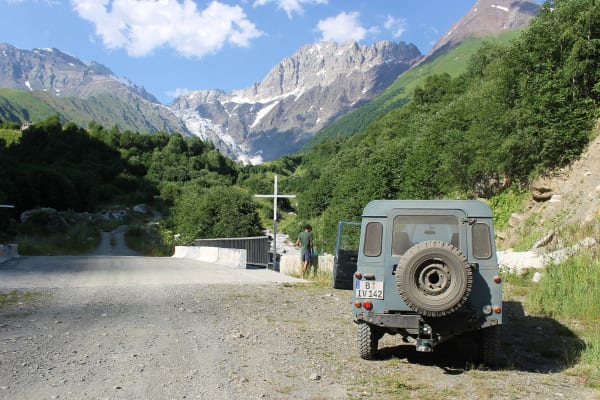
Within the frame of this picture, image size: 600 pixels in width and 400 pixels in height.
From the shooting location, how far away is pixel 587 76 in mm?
26656

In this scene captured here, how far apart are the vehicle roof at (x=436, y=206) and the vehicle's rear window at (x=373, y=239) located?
0.53 ft

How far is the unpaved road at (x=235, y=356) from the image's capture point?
5906 millimetres

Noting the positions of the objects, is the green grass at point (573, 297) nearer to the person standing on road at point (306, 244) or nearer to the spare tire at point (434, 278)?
Answer: the spare tire at point (434, 278)

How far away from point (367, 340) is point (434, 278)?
138cm

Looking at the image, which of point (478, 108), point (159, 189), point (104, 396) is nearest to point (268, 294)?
point (104, 396)

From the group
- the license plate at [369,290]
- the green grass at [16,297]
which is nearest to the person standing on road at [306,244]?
the green grass at [16,297]

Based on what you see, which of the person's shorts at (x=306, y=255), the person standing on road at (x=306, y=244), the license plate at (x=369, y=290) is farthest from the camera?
the person's shorts at (x=306, y=255)

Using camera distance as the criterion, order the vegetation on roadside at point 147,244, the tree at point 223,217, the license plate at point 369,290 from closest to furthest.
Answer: the license plate at point 369,290 < the vegetation on roadside at point 147,244 < the tree at point 223,217

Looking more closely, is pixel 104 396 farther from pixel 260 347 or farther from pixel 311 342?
pixel 311 342

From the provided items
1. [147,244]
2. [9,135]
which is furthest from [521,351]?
[9,135]

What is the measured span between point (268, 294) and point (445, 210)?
8.19 metres

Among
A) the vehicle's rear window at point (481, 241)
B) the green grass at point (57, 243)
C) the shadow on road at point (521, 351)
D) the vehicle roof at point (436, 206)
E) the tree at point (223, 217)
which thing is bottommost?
the shadow on road at point (521, 351)

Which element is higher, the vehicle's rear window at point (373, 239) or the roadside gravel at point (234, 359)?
the vehicle's rear window at point (373, 239)

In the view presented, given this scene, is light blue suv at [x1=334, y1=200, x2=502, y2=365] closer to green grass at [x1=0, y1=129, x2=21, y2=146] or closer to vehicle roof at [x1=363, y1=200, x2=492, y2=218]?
vehicle roof at [x1=363, y1=200, x2=492, y2=218]
